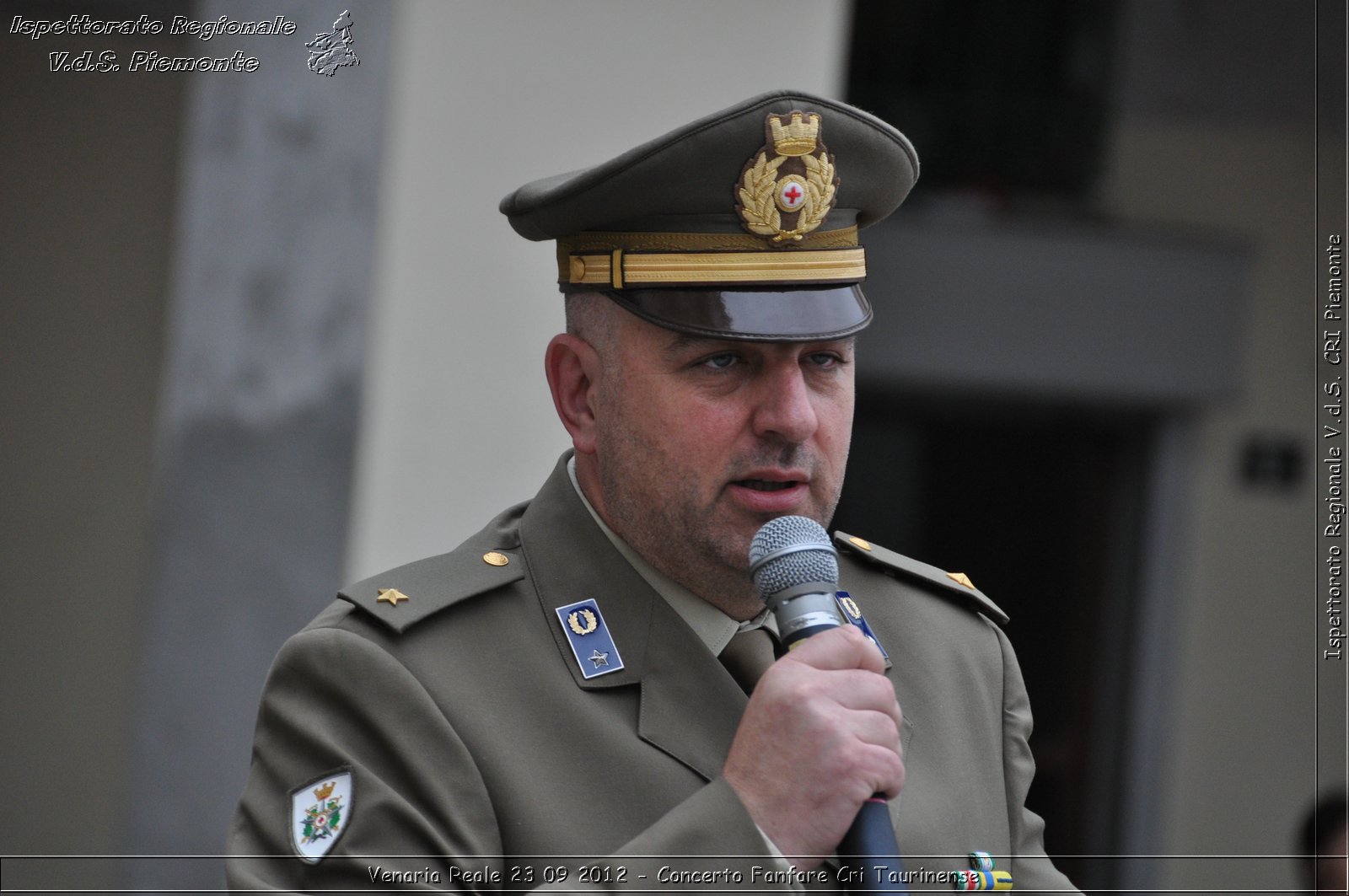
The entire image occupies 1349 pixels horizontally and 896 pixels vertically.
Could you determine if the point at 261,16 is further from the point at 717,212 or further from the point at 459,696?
the point at 459,696

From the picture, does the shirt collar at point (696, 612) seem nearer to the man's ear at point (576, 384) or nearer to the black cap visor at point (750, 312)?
the man's ear at point (576, 384)

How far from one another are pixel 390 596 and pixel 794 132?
32.4 inches

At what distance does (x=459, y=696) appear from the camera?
6.43 feet

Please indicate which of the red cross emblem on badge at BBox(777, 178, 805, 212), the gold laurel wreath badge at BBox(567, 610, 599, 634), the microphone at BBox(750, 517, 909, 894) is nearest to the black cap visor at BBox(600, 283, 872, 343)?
the red cross emblem on badge at BBox(777, 178, 805, 212)

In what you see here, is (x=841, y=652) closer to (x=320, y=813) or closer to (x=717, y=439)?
(x=717, y=439)

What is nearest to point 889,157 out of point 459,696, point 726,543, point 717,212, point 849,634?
point 717,212

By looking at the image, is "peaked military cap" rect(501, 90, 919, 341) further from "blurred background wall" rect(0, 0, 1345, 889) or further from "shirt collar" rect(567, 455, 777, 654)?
"blurred background wall" rect(0, 0, 1345, 889)

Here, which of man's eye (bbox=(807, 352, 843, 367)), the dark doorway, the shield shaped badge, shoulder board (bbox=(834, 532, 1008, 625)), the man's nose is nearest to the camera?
the shield shaped badge

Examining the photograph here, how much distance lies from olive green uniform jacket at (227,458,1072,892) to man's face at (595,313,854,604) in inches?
5.1

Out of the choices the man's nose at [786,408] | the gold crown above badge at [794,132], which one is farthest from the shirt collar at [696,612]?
the gold crown above badge at [794,132]

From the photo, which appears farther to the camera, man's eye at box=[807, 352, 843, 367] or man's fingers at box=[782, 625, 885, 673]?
man's eye at box=[807, 352, 843, 367]

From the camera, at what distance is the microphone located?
1.69 m

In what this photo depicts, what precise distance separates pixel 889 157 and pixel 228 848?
129 cm

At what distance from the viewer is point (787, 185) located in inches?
82.9
